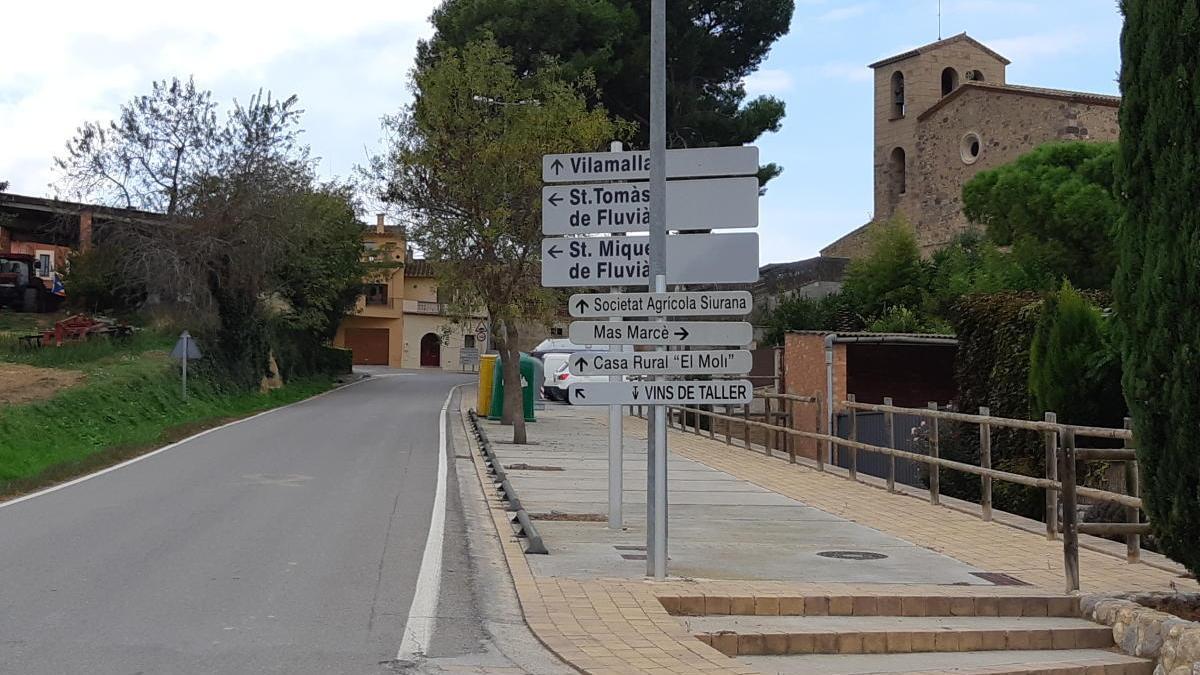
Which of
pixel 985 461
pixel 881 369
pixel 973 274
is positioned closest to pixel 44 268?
pixel 973 274

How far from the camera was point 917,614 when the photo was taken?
8438 millimetres

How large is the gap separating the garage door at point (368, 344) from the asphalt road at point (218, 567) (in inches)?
2448

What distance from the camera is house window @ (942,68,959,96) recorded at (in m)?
50.2

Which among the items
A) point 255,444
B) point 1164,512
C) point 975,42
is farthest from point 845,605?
point 975,42

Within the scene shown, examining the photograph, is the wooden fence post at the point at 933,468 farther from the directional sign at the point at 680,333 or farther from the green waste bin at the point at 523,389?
the green waste bin at the point at 523,389

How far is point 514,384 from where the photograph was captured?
25.4 meters

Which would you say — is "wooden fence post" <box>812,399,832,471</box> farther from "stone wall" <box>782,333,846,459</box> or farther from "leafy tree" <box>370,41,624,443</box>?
"leafy tree" <box>370,41,624,443</box>

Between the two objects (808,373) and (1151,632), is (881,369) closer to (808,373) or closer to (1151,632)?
(808,373)

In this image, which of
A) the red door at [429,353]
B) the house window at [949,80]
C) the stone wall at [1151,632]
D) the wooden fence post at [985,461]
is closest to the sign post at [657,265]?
the stone wall at [1151,632]

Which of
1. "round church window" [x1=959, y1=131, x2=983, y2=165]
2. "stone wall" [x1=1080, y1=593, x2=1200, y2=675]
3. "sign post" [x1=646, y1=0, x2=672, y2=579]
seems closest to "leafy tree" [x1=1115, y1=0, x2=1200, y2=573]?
"stone wall" [x1=1080, y1=593, x2=1200, y2=675]

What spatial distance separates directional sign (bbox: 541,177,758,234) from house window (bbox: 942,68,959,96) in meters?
42.8

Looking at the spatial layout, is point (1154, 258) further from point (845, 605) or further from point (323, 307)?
point (323, 307)

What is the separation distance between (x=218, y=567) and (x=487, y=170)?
15.1 meters

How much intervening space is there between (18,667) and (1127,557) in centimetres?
838
